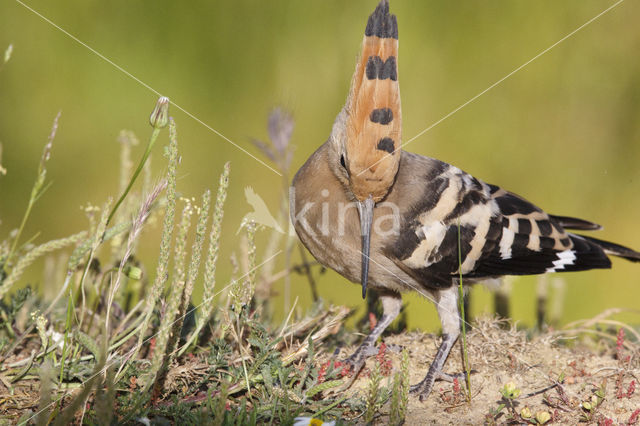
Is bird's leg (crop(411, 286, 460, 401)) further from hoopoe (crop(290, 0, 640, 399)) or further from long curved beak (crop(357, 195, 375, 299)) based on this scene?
long curved beak (crop(357, 195, 375, 299))

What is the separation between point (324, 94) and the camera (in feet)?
10.3

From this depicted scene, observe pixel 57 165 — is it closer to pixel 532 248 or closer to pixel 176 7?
pixel 176 7

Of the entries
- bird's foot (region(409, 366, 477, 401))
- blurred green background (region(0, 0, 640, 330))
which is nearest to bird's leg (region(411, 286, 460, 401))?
bird's foot (region(409, 366, 477, 401))

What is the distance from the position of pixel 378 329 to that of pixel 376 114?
79 cm

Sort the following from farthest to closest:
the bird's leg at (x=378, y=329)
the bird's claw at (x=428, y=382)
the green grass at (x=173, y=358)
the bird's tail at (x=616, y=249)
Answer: the bird's tail at (x=616, y=249), the bird's leg at (x=378, y=329), the bird's claw at (x=428, y=382), the green grass at (x=173, y=358)

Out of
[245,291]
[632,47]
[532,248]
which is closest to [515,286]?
[532,248]

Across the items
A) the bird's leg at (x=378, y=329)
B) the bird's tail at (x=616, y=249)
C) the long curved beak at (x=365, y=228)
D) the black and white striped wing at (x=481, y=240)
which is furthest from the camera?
the bird's tail at (x=616, y=249)

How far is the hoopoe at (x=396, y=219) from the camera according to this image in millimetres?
2109

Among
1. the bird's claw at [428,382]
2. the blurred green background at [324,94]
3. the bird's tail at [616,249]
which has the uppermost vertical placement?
the blurred green background at [324,94]

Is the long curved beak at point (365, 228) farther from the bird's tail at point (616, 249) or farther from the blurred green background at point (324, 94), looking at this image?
the bird's tail at point (616, 249)

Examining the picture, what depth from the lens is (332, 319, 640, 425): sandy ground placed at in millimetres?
1686

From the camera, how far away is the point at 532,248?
8.23 feet

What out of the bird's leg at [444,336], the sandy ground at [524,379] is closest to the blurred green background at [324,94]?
the bird's leg at [444,336]

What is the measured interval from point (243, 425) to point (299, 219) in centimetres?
102
